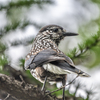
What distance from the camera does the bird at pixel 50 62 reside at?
2391mm

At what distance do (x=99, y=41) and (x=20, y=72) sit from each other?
1.00 meters

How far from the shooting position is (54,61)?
96.7 inches

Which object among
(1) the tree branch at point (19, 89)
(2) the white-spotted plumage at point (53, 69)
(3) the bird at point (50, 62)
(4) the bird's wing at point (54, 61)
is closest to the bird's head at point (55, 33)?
(3) the bird at point (50, 62)

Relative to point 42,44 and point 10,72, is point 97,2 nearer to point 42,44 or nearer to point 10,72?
point 42,44

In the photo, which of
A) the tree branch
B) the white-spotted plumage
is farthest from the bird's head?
the tree branch

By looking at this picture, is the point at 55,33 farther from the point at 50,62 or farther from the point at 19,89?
the point at 19,89

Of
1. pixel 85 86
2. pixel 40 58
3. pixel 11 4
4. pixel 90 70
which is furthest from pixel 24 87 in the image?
pixel 90 70

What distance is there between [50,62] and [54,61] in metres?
0.04

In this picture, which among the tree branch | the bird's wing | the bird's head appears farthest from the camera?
the bird's head

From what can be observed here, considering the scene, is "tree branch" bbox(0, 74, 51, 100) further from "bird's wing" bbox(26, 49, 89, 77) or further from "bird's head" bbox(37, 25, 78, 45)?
"bird's head" bbox(37, 25, 78, 45)

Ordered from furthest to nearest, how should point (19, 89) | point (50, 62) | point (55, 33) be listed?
1. point (55, 33)
2. point (50, 62)
3. point (19, 89)

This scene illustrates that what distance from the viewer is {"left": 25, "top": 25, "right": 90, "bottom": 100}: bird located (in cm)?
239

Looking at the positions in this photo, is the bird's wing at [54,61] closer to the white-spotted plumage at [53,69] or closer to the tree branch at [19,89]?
the white-spotted plumage at [53,69]

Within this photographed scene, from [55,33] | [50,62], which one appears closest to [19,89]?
[50,62]
